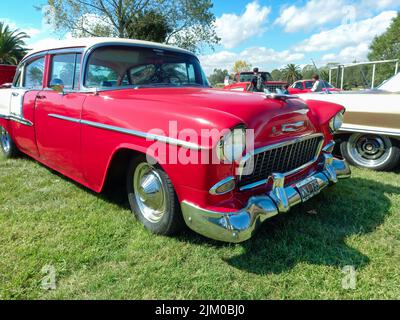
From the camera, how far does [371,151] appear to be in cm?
429

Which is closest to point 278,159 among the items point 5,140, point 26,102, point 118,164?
point 118,164

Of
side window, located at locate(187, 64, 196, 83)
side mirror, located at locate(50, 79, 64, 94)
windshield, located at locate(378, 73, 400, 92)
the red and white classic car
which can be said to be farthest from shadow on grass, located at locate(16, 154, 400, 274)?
windshield, located at locate(378, 73, 400, 92)

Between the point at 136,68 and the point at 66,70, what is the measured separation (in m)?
0.73

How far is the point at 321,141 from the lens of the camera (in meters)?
2.91

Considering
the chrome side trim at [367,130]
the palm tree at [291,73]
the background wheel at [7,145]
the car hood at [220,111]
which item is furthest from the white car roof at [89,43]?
the palm tree at [291,73]

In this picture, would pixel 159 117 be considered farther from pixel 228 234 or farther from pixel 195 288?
pixel 195 288

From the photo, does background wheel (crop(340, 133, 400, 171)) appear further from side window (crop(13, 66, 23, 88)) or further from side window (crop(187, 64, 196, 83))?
side window (crop(13, 66, 23, 88))

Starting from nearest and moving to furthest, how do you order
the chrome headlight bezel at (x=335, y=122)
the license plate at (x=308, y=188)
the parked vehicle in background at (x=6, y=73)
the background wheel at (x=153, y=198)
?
the background wheel at (x=153, y=198) < the license plate at (x=308, y=188) < the chrome headlight bezel at (x=335, y=122) < the parked vehicle in background at (x=6, y=73)

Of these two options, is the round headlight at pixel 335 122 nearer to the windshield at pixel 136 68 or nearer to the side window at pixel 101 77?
the windshield at pixel 136 68

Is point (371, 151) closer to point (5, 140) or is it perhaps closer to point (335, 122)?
point (335, 122)

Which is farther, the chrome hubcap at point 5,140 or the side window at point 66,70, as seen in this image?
the chrome hubcap at point 5,140

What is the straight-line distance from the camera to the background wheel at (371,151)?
410 centimetres

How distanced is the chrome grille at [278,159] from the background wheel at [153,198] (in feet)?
1.73

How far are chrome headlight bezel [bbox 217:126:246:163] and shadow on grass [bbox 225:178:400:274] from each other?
76 centimetres
